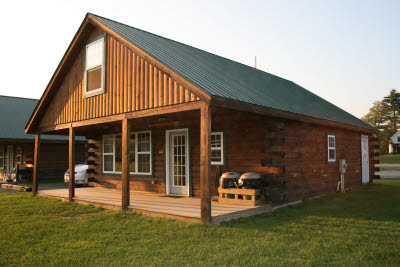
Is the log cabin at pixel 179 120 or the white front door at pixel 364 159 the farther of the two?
the white front door at pixel 364 159

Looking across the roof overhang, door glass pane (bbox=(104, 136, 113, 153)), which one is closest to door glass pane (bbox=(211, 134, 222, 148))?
the roof overhang

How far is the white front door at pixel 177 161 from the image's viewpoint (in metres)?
11.2

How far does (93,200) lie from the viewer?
10273 mm

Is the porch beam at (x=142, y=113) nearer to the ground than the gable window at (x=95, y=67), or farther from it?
nearer to the ground

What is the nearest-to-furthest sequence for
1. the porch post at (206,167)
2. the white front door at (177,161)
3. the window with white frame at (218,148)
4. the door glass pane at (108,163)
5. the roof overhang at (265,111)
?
the porch post at (206,167) → the roof overhang at (265,111) → the window with white frame at (218,148) → the white front door at (177,161) → the door glass pane at (108,163)

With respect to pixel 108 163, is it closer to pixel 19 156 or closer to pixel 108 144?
pixel 108 144

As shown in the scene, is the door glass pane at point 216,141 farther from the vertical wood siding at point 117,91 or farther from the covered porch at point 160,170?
the vertical wood siding at point 117,91

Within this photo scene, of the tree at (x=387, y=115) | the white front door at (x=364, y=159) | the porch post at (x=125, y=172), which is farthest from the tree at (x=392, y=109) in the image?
the porch post at (x=125, y=172)

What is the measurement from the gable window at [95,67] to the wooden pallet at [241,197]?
474cm

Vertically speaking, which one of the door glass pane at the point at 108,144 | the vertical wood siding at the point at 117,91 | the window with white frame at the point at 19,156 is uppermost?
the vertical wood siding at the point at 117,91

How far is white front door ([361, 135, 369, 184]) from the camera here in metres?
15.6

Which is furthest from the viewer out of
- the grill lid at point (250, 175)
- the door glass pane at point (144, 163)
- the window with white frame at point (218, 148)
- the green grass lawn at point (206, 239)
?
the door glass pane at point (144, 163)

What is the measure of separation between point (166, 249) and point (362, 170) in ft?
42.2

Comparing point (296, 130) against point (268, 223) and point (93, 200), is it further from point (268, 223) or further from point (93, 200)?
point (93, 200)
